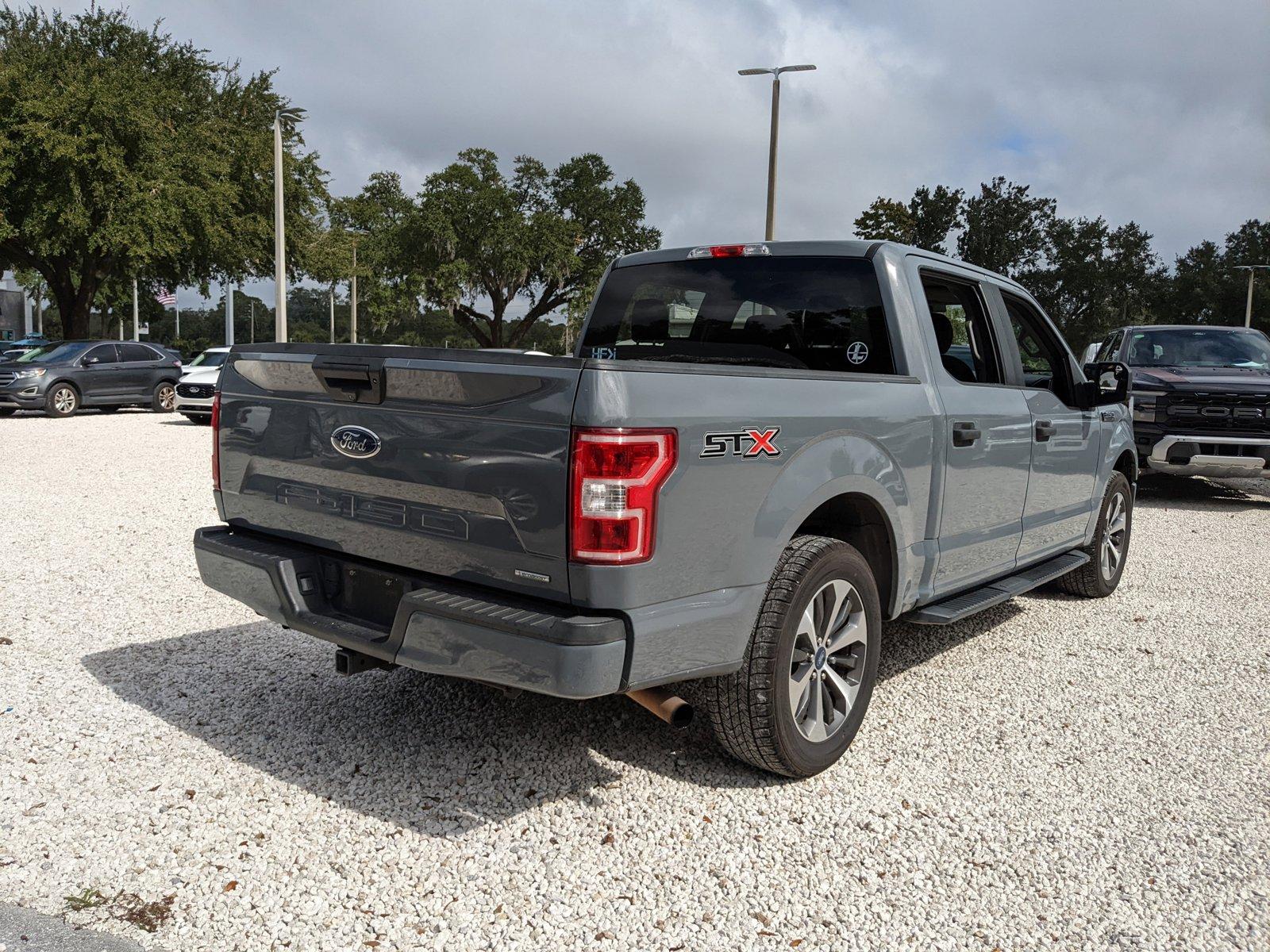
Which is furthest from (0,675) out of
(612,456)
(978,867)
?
(978,867)

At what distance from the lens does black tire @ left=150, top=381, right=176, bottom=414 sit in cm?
2192

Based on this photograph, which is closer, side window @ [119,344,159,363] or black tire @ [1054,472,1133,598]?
black tire @ [1054,472,1133,598]

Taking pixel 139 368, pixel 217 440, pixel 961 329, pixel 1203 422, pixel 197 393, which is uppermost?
pixel 961 329

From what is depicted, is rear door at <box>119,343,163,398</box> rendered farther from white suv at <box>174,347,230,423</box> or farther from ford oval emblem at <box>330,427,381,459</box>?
ford oval emblem at <box>330,427,381,459</box>

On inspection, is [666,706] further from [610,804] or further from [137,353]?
[137,353]

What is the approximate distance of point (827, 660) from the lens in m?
3.70

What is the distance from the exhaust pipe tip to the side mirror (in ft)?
11.9

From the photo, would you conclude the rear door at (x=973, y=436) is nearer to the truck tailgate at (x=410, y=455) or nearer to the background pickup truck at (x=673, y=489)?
the background pickup truck at (x=673, y=489)

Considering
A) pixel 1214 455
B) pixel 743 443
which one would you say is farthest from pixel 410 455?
pixel 1214 455

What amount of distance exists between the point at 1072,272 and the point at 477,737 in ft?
188

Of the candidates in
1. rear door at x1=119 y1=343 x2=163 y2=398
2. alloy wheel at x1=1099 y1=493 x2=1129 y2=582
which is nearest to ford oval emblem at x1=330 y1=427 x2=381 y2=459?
alloy wheel at x1=1099 y1=493 x2=1129 y2=582

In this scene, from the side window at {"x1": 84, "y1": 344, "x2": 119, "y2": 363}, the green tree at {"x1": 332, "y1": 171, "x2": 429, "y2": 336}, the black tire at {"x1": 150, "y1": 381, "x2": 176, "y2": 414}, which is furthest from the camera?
the green tree at {"x1": 332, "y1": 171, "x2": 429, "y2": 336}

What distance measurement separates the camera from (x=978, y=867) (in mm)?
3127

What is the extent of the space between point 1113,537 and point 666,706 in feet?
15.7
